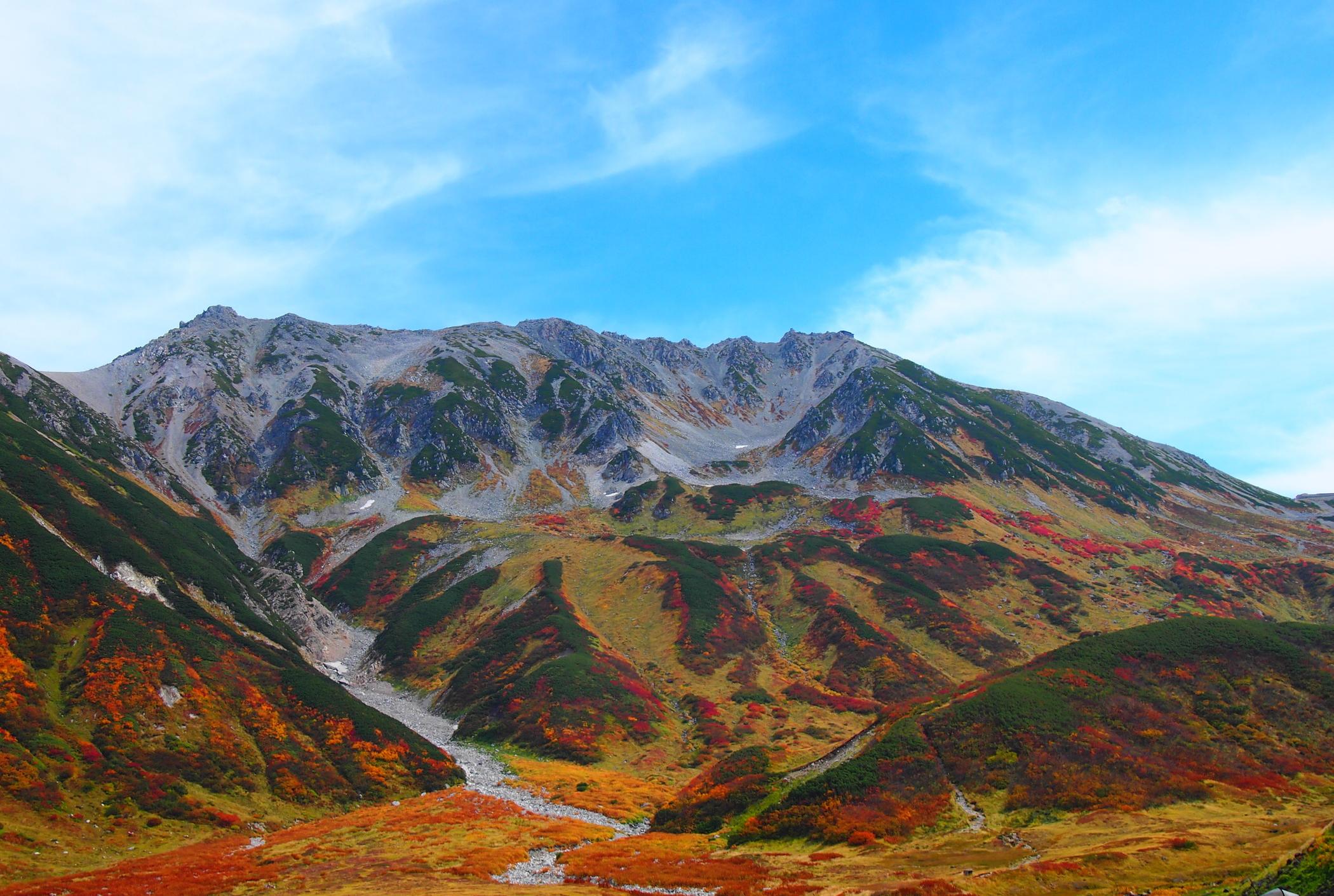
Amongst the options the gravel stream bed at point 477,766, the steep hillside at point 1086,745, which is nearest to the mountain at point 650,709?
the steep hillside at point 1086,745

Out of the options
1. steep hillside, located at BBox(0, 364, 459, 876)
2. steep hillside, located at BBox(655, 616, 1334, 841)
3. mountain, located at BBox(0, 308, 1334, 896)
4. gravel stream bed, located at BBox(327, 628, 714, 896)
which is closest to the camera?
mountain, located at BBox(0, 308, 1334, 896)

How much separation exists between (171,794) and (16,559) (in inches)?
1204

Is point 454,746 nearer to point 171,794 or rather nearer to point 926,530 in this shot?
point 171,794

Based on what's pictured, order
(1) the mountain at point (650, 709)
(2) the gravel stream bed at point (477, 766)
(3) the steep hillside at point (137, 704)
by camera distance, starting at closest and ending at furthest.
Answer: (1) the mountain at point (650, 709), (2) the gravel stream bed at point (477, 766), (3) the steep hillside at point (137, 704)

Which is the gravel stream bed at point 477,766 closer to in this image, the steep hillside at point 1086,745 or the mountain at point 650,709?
the mountain at point 650,709

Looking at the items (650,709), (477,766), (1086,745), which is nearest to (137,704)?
(477,766)

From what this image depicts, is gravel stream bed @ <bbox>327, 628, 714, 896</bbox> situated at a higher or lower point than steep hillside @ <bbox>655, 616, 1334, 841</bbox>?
lower

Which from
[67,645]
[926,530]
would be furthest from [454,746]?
[926,530]

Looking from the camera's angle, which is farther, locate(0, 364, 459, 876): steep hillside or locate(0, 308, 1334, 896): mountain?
locate(0, 364, 459, 876): steep hillside

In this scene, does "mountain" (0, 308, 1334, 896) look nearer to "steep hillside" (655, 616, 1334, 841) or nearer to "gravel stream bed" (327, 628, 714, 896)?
"steep hillside" (655, 616, 1334, 841)

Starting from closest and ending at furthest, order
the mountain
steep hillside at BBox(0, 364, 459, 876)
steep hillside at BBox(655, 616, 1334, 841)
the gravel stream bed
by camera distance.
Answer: the mountain → the gravel stream bed → steep hillside at BBox(655, 616, 1334, 841) → steep hillside at BBox(0, 364, 459, 876)

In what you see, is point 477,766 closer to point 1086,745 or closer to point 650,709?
point 650,709

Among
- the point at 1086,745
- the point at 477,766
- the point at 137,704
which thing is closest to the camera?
the point at 1086,745

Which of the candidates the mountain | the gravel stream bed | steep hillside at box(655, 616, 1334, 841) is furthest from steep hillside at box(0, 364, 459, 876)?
steep hillside at box(655, 616, 1334, 841)
